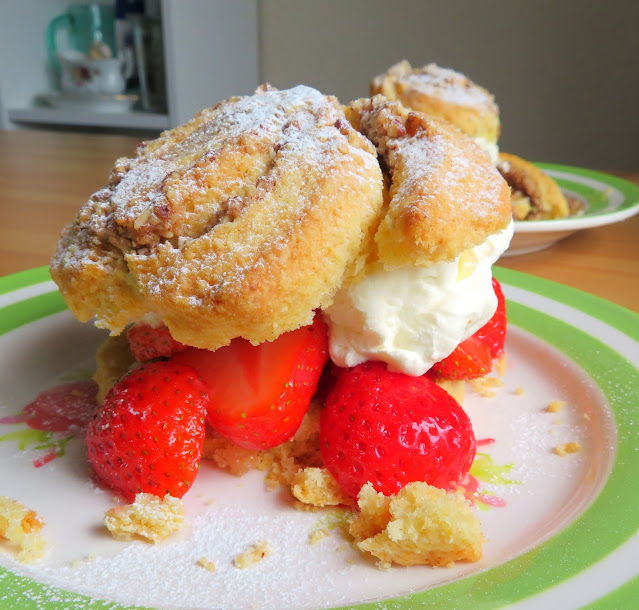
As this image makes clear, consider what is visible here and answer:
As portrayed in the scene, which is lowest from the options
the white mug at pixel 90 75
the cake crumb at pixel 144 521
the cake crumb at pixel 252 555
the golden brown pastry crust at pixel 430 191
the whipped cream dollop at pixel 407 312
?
the white mug at pixel 90 75

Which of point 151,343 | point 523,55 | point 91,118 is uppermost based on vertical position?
point 523,55

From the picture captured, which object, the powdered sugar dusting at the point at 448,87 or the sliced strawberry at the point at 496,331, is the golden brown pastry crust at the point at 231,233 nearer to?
the sliced strawberry at the point at 496,331

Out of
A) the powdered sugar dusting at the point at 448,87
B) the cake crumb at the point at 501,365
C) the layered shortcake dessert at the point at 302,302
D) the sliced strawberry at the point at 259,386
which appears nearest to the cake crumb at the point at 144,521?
the layered shortcake dessert at the point at 302,302

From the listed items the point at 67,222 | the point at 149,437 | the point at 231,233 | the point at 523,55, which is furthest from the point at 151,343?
the point at 523,55

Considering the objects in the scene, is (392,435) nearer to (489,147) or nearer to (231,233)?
(231,233)

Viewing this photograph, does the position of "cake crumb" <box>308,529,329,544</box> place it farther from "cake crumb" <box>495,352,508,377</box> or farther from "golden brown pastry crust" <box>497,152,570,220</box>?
"golden brown pastry crust" <box>497,152,570,220</box>

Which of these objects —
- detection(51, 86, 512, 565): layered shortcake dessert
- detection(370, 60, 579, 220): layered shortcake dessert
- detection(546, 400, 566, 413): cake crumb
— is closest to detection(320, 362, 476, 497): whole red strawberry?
detection(51, 86, 512, 565): layered shortcake dessert

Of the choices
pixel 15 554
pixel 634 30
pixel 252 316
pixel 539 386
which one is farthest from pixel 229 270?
pixel 634 30
